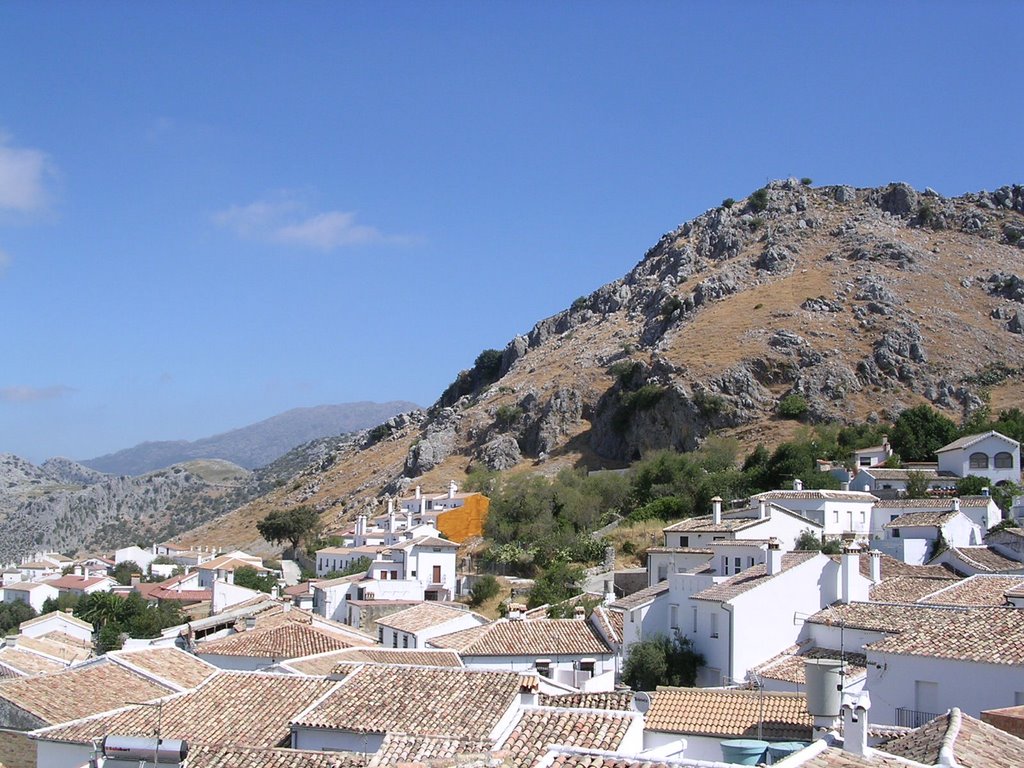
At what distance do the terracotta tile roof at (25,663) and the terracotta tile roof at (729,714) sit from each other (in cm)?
1867

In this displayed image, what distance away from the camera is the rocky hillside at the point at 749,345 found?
7988 centimetres

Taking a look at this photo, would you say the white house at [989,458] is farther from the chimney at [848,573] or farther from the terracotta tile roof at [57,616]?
the terracotta tile roof at [57,616]

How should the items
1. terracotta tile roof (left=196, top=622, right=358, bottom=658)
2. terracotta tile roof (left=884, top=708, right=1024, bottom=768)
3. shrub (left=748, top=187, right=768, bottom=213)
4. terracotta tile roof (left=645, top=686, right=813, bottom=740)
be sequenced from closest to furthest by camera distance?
terracotta tile roof (left=884, top=708, right=1024, bottom=768) < terracotta tile roof (left=645, top=686, right=813, bottom=740) < terracotta tile roof (left=196, top=622, right=358, bottom=658) < shrub (left=748, top=187, right=768, bottom=213)

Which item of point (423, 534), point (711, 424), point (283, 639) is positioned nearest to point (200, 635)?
point (283, 639)

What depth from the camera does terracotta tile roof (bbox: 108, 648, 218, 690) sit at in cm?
2177

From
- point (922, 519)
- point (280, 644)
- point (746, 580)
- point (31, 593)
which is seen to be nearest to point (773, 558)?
point (746, 580)

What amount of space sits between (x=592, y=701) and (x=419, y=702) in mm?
4516

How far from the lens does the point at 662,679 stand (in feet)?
97.8

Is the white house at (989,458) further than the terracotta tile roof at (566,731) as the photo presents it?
Yes

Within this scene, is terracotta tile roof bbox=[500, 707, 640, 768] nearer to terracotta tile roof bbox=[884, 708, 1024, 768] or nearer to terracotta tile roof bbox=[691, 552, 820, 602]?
terracotta tile roof bbox=[884, 708, 1024, 768]

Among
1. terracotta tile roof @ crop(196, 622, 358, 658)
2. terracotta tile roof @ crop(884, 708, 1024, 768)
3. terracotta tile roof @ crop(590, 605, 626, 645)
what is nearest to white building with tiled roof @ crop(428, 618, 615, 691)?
terracotta tile roof @ crop(590, 605, 626, 645)

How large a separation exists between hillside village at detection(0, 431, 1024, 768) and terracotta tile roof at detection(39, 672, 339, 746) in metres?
0.05

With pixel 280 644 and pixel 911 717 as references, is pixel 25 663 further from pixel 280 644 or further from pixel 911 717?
pixel 911 717

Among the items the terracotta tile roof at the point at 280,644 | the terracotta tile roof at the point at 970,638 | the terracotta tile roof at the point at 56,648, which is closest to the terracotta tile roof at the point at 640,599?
the terracotta tile roof at the point at 280,644
